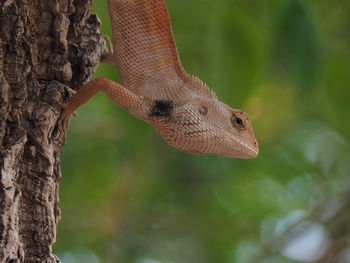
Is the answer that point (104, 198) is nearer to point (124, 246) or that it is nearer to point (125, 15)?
point (124, 246)

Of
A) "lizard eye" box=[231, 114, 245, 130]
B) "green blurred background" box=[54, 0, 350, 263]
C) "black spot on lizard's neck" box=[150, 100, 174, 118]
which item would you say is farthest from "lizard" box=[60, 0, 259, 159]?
"green blurred background" box=[54, 0, 350, 263]

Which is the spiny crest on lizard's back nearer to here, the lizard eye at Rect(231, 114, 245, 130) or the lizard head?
the lizard head

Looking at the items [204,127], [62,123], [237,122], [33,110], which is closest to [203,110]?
[204,127]

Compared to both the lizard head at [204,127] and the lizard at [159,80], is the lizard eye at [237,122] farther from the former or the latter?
the lizard at [159,80]

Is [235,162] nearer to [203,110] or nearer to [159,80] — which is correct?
[203,110]

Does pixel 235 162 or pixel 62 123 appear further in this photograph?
pixel 235 162

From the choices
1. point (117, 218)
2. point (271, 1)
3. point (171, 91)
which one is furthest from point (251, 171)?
point (171, 91)
